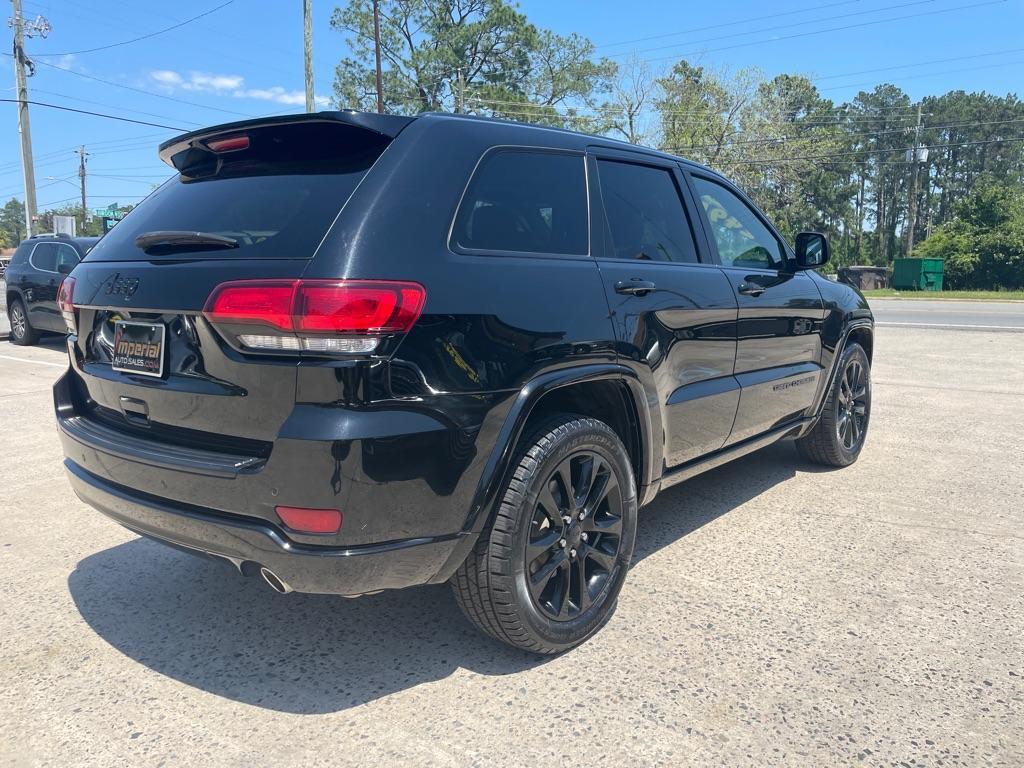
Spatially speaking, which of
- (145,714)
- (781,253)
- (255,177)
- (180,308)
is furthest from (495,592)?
(781,253)

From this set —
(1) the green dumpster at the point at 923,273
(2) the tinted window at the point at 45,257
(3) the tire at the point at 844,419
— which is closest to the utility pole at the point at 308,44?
(2) the tinted window at the point at 45,257

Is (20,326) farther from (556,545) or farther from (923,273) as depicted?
(923,273)

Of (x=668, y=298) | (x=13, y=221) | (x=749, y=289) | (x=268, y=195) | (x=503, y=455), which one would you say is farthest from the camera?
(x=13, y=221)

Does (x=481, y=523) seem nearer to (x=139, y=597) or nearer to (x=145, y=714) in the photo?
(x=145, y=714)

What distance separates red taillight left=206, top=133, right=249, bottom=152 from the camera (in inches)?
106

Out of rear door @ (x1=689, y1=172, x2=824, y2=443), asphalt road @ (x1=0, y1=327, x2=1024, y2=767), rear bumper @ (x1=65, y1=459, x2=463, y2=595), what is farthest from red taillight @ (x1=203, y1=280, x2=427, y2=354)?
rear door @ (x1=689, y1=172, x2=824, y2=443)

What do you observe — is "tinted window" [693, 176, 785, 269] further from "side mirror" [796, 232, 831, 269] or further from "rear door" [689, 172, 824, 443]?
"side mirror" [796, 232, 831, 269]

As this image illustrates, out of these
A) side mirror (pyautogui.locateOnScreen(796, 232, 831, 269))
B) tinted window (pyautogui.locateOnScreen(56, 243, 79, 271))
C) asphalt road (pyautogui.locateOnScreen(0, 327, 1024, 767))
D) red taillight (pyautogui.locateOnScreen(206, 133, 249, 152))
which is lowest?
asphalt road (pyautogui.locateOnScreen(0, 327, 1024, 767))

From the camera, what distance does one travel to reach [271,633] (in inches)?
113

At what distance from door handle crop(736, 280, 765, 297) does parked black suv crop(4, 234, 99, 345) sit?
1032cm

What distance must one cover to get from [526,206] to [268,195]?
0.88 meters

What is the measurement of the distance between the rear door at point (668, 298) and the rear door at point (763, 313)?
0.15m

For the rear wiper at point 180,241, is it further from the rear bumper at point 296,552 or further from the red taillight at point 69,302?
the rear bumper at point 296,552

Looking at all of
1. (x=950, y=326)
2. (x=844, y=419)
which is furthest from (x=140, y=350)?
(x=950, y=326)
